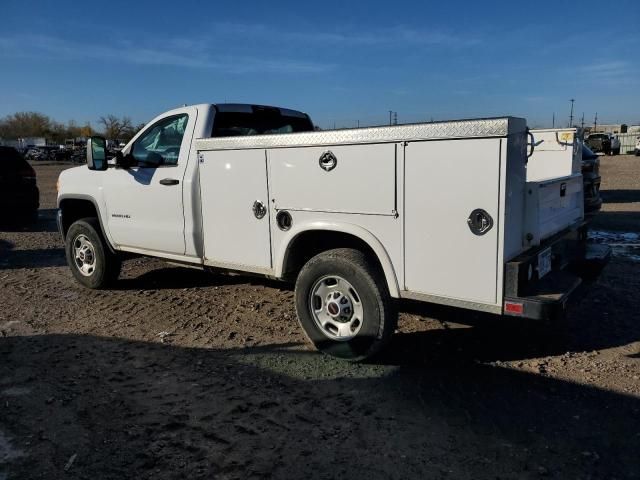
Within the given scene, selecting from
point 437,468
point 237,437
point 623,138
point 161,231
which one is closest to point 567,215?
point 437,468

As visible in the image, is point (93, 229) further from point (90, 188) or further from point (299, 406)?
point (299, 406)

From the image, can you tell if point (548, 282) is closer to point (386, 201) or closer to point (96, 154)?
point (386, 201)

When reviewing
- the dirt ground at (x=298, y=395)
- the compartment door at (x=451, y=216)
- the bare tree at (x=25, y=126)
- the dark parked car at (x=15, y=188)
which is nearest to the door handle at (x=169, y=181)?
the dirt ground at (x=298, y=395)

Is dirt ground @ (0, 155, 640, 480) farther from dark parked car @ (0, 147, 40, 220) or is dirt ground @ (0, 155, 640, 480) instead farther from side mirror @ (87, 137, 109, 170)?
dark parked car @ (0, 147, 40, 220)

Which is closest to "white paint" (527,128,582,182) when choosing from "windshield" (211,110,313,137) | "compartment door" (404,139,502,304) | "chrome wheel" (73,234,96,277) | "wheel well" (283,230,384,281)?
"compartment door" (404,139,502,304)

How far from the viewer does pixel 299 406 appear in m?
3.77

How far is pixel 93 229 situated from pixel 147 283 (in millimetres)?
1029

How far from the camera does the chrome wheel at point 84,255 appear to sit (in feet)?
22.2

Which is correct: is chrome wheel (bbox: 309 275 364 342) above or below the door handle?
below

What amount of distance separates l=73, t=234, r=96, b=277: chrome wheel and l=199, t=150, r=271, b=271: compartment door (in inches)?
88.9

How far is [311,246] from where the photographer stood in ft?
15.6

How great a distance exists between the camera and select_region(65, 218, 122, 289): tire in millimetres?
6605

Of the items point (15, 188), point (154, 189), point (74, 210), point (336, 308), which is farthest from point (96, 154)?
point (15, 188)

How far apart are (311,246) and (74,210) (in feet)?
12.8
